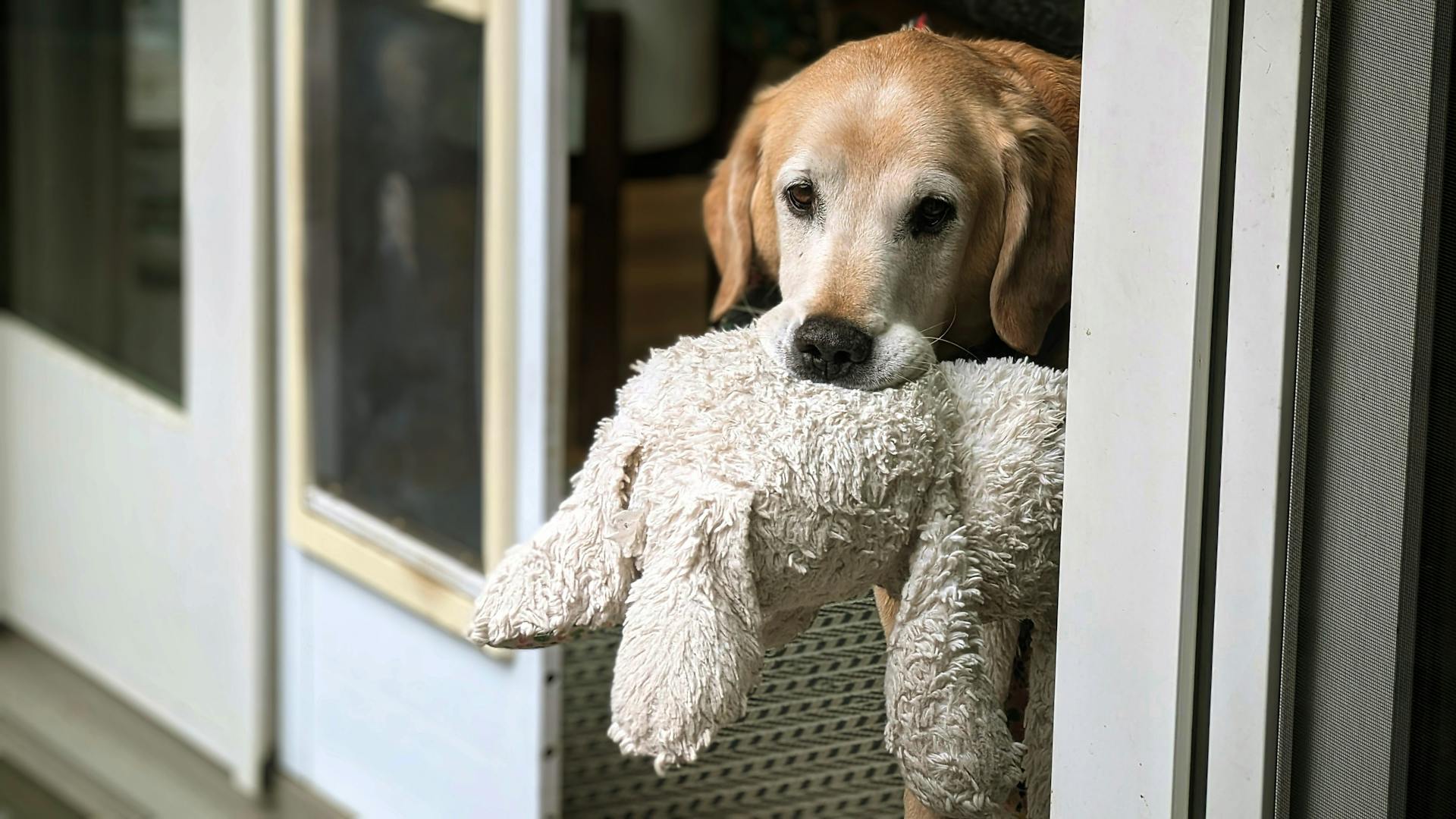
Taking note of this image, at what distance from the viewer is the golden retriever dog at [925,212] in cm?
59

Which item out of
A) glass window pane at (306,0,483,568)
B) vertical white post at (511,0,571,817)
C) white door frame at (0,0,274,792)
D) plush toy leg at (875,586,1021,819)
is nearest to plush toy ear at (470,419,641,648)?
plush toy leg at (875,586,1021,819)

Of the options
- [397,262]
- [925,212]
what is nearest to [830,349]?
[925,212]

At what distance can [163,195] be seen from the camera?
5.86 feet

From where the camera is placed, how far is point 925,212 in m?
0.59

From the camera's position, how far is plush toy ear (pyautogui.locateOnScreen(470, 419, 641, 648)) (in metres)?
0.58

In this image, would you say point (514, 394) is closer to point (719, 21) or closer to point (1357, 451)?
point (719, 21)

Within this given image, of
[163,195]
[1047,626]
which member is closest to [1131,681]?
[1047,626]

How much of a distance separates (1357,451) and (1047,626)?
0.47 feet

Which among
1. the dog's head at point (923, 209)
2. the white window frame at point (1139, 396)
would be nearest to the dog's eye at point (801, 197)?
the dog's head at point (923, 209)

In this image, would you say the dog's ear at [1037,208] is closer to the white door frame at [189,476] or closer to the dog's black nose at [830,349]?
the dog's black nose at [830,349]

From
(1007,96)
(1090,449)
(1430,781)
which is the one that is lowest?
(1430,781)

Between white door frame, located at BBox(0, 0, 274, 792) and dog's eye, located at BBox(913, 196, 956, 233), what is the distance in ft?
3.87

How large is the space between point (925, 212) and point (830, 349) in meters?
0.07

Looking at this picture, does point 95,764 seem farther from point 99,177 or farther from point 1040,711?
point 1040,711
